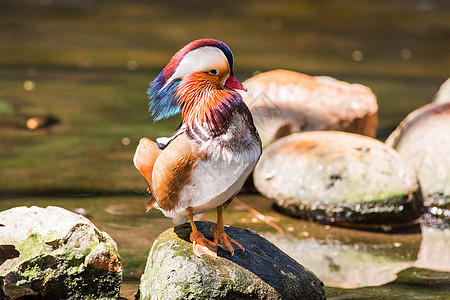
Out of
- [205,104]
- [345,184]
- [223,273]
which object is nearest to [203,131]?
[205,104]

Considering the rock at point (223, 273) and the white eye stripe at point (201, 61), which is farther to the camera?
the rock at point (223, 273)

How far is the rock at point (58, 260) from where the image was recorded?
3.60m

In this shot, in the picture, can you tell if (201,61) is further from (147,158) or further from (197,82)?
(147,158)

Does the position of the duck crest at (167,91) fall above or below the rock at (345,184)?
above

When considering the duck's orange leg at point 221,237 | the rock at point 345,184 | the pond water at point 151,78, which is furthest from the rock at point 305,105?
the duck's orange leg at point 221,237

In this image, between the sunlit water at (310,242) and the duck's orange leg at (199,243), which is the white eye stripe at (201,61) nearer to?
the duck's orange leg at (199,243)

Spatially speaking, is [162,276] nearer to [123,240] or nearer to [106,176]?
[123,240]

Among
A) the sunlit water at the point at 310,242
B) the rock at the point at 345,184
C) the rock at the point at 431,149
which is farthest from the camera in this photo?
the rock at the point at 431,149

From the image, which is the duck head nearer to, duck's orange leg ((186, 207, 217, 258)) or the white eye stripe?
the white eye stripe

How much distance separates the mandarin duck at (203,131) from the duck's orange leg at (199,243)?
93 mm

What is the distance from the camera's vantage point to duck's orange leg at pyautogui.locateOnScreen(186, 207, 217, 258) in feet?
11.2

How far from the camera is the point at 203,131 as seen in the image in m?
3.21

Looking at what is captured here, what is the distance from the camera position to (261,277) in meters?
3.53

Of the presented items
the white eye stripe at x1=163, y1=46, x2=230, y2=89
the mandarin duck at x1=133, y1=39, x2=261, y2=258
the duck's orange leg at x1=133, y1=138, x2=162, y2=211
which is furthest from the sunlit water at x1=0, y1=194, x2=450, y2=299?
the white eye stripe at x1=163, y1=46, x2=230, y2=89
